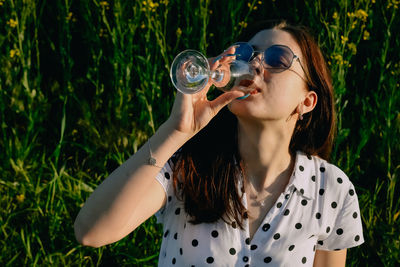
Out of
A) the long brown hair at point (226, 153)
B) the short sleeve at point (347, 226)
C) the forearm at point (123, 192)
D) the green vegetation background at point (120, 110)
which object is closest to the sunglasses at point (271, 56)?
the long brown hair at point (226, 153)

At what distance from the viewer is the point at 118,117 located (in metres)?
2.93

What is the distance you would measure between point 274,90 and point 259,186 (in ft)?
1.22

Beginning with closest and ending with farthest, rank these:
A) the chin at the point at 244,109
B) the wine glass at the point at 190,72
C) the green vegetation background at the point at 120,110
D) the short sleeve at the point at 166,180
Answer: the wine glass at the point at 190,72 < the chin at the point at 244,109 < the short sleeve at the point at 166,180 < the green vegetation background at the point at 120,110

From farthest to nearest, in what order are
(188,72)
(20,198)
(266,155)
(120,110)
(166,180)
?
(120,110)
(20,198)
(266,155)
(166,180)
(188,72)

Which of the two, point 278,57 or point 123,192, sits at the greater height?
point 278,57

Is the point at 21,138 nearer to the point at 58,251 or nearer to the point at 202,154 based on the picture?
the point at 58,251

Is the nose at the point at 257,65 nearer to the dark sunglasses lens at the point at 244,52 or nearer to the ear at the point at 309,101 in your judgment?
the dark sunglasses lens at the point at 244,52

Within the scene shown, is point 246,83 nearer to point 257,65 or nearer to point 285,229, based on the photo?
point 257,65

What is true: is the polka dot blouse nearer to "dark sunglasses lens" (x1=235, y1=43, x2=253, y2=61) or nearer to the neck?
the neck

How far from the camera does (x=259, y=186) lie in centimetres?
181

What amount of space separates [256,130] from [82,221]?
634mm

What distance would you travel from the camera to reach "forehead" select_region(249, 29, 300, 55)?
171 cm

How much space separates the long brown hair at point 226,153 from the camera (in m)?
1.71

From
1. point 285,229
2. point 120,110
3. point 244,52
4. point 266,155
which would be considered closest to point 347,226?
point 285,229
